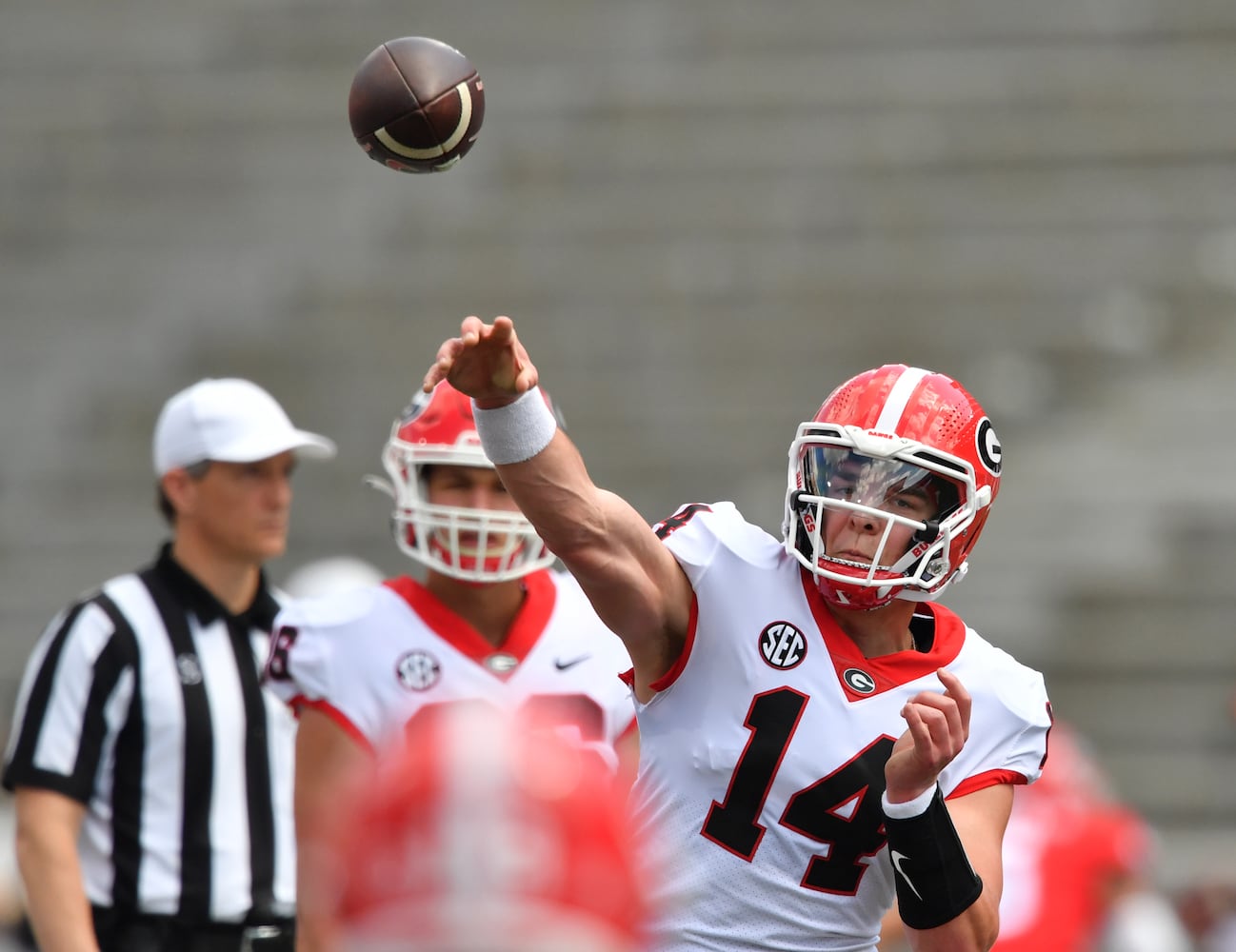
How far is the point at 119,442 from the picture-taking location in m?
10.7

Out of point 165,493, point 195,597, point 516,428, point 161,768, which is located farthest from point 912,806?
point 165,493

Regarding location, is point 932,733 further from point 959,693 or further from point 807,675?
point 807,675

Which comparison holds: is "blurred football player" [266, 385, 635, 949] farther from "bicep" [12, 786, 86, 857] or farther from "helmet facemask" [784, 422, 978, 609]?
"helmet facemask" [784, 422, 978, 609]

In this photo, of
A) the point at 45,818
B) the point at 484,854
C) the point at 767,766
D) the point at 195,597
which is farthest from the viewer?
the point at 195,597

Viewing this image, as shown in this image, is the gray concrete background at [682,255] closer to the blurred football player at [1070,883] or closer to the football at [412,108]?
the blurred football player at [1070,883]

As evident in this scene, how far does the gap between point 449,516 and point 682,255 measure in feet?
23.2

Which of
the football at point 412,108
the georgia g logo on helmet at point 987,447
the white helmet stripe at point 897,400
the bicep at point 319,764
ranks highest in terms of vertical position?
the football at point 412,108

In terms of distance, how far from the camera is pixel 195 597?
4148 millimetres

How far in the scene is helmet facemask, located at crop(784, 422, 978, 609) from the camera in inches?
108

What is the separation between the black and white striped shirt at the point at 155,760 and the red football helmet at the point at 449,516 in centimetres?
61

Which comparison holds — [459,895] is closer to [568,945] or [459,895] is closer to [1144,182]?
[568,945]

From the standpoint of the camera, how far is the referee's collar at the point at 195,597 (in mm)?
4133

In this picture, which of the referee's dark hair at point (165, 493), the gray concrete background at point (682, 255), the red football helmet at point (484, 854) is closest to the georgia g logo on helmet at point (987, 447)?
the red football helmet at point (484, 854)

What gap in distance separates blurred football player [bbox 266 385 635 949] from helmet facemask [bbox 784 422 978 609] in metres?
0.75
